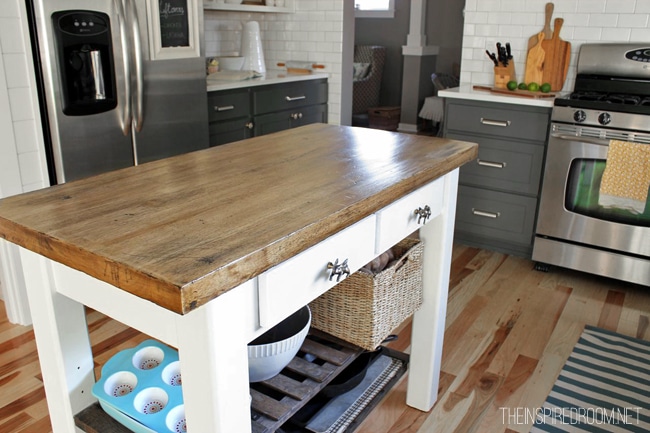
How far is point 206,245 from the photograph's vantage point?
3.26 ft

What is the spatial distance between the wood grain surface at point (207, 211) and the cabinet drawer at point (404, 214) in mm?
64

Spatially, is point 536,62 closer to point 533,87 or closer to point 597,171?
point 533,87

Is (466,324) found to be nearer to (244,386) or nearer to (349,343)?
(349,343)

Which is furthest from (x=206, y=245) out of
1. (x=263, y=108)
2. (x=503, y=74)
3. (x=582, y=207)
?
(x=503, y=74)

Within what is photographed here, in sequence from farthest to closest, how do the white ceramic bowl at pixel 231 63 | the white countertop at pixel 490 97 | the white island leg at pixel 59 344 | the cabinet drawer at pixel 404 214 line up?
the white ceramic bowl at pixel 231 63 < the white countertop at pixel 490 97 < the cabinet drawer at pixel 404 214 < the white island leg at pixel 59 344

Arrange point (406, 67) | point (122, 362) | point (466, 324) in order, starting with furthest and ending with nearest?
point (406, 67), point (466, 324), point (122, 362)

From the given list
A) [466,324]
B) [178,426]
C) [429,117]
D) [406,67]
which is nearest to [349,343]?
[178,426]

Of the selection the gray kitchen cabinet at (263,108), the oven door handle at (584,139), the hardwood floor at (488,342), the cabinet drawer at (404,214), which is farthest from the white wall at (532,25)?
the cabinet drawer at (404,214)

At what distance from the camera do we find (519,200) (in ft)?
11.0

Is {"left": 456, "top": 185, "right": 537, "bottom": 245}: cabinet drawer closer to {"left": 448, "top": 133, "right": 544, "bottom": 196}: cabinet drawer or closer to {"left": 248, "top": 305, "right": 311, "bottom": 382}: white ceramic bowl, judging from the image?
{"left": 448, "top": 133, "right": 544, "bottom": 196}: cabinet drawer

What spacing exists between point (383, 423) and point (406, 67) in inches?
227

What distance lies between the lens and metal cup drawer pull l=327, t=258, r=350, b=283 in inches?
49.3

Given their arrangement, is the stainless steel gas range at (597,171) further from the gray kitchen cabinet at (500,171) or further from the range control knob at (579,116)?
the gray kitchen cabinet at (500,171)

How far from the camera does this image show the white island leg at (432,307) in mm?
1879
